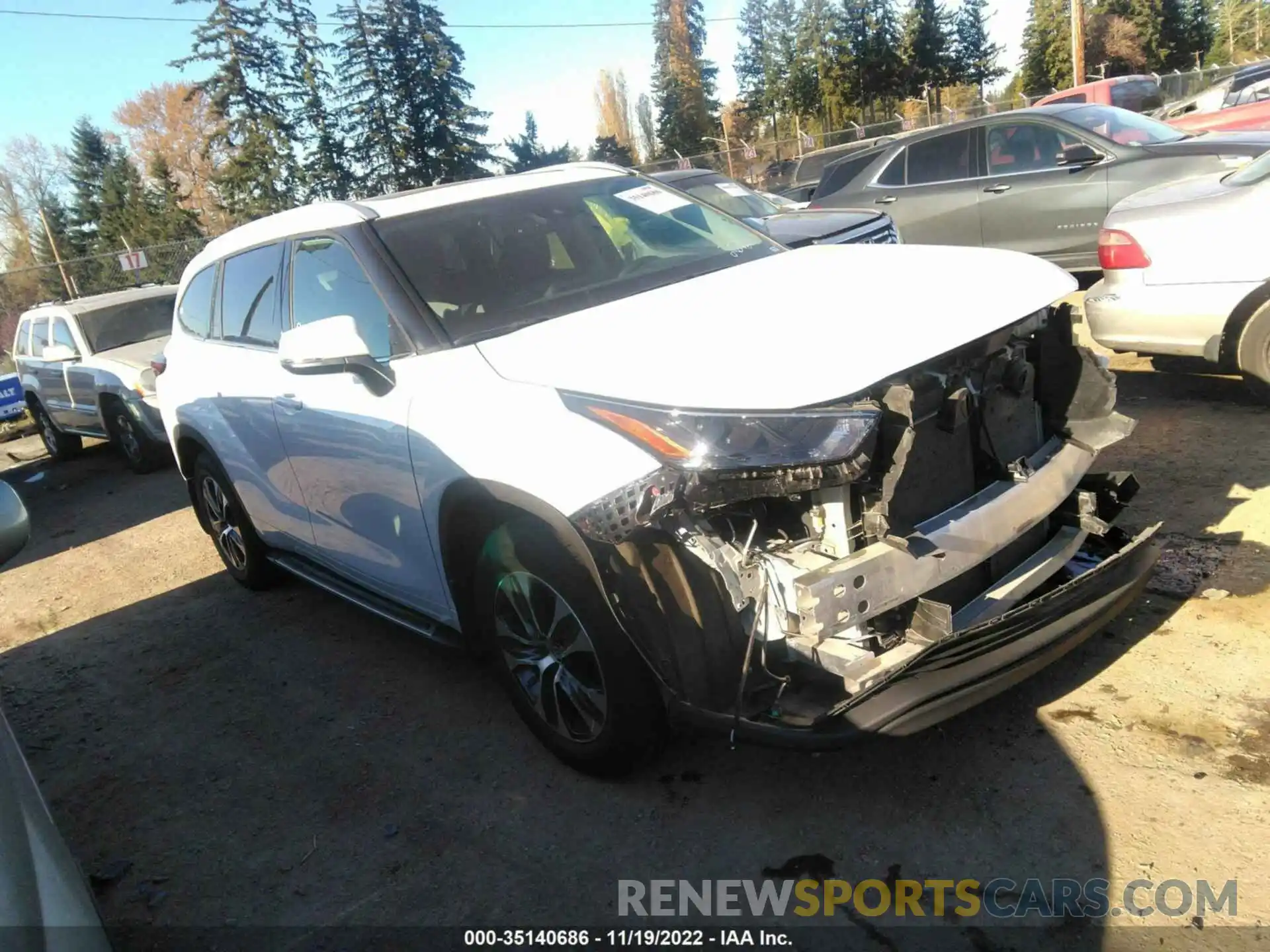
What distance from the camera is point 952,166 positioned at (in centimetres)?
945

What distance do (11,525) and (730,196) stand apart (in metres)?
9.30

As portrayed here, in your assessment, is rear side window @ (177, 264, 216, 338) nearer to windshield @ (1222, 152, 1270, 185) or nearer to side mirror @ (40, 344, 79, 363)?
side mirror @ (40, 344, 79, 363)

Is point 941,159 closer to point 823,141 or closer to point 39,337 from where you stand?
point 39,337

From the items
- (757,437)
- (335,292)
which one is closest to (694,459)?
(757,437)

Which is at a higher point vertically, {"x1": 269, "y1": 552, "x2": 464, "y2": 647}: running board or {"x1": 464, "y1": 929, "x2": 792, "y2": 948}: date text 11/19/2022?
{"x1": 269, "y1": 552, "x2": 464, "y2": 647}: running board

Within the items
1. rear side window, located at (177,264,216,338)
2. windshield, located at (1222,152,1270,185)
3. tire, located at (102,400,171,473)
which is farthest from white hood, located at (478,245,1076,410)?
tire, located at (102,400,171,473)

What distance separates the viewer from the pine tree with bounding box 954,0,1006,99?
165ft

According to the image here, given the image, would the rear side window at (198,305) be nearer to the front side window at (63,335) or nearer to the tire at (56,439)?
the front side window at (63,335)

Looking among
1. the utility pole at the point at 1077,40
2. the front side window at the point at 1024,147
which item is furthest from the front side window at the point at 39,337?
the utility pole at the point at 1077,40

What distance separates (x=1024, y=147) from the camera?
8.85 metres

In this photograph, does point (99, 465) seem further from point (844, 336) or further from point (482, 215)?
point (844, 336)

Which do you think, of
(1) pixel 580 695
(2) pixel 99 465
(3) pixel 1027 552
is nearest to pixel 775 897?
(1) pixel 580 695

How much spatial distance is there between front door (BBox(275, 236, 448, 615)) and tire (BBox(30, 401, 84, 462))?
30.3ft

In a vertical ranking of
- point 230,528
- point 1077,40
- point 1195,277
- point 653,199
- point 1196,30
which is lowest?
point 230,528
